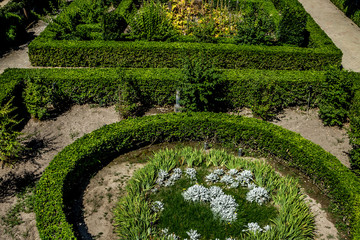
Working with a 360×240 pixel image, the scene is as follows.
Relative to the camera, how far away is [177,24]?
1714cm

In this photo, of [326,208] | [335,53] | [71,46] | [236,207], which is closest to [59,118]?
[71,46]

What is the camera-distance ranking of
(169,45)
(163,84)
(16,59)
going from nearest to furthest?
(163,84) < (169,45) < (16,59)

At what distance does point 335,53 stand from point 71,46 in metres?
11.4

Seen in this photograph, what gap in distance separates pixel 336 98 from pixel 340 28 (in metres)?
9.15

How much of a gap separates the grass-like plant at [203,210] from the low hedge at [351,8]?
1449cm

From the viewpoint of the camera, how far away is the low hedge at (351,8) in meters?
19.4

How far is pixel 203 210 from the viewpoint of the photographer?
859 centimetres

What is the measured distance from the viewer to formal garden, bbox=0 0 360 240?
8.28 meters

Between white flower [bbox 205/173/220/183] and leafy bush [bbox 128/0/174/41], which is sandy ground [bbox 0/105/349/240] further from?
leafy bush [bbox 128/0/174/41]

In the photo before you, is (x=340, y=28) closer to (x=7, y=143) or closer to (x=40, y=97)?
(x=40, y=97)

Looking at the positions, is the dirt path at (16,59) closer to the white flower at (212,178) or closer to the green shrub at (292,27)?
the white flower at (212,178)

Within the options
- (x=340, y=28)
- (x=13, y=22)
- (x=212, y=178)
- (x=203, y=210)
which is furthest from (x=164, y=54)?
(x=340, y=28)

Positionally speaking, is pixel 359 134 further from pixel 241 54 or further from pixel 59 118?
pixel 59 118

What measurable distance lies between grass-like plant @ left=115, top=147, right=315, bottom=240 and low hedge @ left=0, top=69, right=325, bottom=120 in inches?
125
